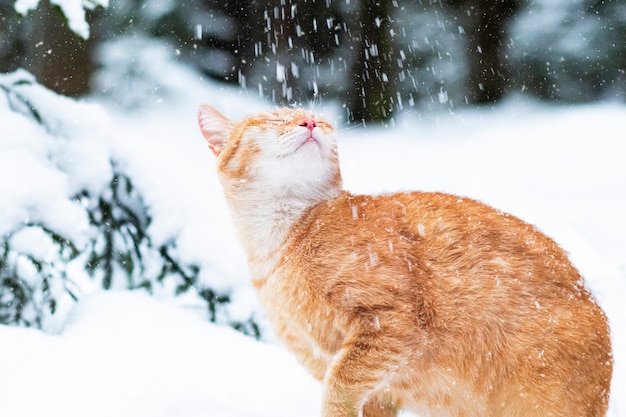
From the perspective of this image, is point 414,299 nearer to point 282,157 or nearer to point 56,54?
point 282,157

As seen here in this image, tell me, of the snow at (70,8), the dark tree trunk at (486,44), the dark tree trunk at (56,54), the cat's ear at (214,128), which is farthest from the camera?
the dark tree trunk at (486,44)

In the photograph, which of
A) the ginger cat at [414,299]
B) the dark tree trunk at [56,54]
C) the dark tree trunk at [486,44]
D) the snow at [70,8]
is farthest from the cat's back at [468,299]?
the dark tree trunk at [486,44]

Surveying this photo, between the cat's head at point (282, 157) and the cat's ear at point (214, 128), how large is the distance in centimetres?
2

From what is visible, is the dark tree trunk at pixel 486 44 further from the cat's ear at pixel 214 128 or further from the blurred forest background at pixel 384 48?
the cat's ear at pixel 214 128

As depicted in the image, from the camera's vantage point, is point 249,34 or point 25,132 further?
point 249,34

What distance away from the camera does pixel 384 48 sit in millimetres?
3123

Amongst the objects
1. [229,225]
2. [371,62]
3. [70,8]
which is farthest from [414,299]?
[371,62]

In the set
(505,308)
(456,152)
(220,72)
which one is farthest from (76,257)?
(456,152)

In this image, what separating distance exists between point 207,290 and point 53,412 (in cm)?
82

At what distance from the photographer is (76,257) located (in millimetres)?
2318

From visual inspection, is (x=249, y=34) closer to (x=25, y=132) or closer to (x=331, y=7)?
(x=331, y=7)

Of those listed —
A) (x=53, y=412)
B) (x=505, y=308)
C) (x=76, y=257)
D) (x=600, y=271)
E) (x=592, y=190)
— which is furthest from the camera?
(x=592, y=190)

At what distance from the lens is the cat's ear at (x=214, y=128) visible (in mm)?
1615

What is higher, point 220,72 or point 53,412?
point 220,72
